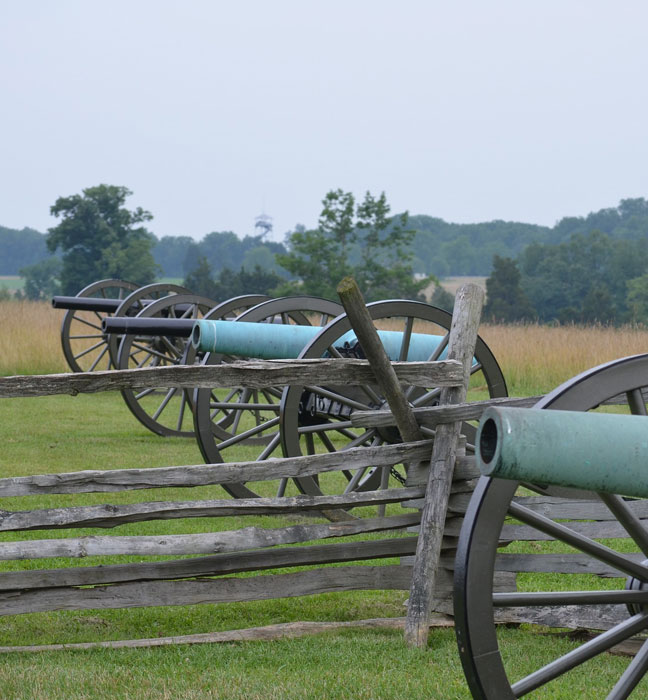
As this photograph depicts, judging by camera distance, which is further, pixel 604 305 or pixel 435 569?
pixel 604 305

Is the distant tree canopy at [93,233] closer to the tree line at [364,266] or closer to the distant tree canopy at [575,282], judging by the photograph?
the tree line at [364,266]

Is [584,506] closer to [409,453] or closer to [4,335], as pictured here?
[409,453]

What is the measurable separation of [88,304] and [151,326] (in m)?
4.51

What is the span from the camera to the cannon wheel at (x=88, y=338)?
15.3 meters

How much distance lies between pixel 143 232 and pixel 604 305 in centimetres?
2109

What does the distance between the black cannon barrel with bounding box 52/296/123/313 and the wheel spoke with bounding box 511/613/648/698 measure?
456 inches

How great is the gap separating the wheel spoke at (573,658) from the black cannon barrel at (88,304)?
11.6 metres

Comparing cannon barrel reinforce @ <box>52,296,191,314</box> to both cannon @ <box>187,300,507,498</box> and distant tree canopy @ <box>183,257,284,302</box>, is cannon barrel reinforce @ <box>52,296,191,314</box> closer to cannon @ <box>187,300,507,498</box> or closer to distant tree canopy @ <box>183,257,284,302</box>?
cannon @ <box>187,300,507,498</box>

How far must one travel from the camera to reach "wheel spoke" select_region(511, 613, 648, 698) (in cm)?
280

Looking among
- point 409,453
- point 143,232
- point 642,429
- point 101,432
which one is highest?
point 143,232

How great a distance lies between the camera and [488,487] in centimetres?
282

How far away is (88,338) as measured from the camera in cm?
1705

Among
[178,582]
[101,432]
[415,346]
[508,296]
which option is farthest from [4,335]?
[508,296]

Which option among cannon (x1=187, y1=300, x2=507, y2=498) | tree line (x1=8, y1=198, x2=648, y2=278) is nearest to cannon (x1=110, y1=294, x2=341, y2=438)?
cannon (x1=187, y1=300, x2=507, y2=498)
